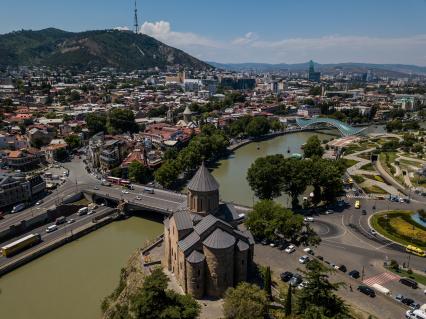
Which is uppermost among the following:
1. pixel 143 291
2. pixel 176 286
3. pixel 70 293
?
pixel 143 291

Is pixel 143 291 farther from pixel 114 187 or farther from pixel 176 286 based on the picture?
pixel 114 187

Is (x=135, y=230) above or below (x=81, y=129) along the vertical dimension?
below

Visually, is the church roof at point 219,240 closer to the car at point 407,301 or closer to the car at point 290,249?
the car at point 290,249

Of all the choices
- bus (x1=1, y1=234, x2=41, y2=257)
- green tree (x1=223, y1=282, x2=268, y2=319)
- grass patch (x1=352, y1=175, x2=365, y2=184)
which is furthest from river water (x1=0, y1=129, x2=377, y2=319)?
grass patch (x1=352, y1=175, x2=365, y2=184)

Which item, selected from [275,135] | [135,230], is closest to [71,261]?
[135,230]

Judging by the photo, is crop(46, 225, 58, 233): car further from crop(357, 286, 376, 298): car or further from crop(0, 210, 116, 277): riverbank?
crop(357, 286, 376, 298): car
